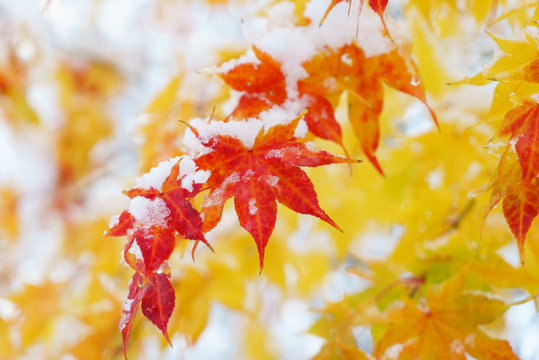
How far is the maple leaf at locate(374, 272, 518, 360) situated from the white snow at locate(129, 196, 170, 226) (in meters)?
0.33

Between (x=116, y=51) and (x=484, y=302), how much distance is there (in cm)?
217

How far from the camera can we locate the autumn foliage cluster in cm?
38

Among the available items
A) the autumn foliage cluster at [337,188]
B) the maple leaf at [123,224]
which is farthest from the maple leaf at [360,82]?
the maple leaf at [123,224]

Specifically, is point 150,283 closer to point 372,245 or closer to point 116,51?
point 116,51

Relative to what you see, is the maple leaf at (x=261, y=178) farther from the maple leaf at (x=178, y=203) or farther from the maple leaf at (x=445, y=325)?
the maple leaf at (x=445, y=325)

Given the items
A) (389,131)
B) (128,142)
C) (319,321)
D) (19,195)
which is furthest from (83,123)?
(319,321)

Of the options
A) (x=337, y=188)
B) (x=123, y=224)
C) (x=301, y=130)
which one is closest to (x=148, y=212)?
(x=123, y=224)

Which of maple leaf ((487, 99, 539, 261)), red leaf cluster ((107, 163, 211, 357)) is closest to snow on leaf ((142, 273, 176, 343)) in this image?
red leaf cluster ((107, 163, 211, 357))

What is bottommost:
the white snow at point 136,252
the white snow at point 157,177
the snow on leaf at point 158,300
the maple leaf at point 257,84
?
the snow on leaf at point 158,300

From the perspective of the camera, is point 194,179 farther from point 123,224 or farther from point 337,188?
point 337,188

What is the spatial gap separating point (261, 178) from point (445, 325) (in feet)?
1.04

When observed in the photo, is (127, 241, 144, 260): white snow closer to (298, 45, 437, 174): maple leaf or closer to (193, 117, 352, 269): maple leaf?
(193, 117, 352, 269): maple leaf

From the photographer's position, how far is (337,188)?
1.16 m

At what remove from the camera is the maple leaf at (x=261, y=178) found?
14.8 inches
